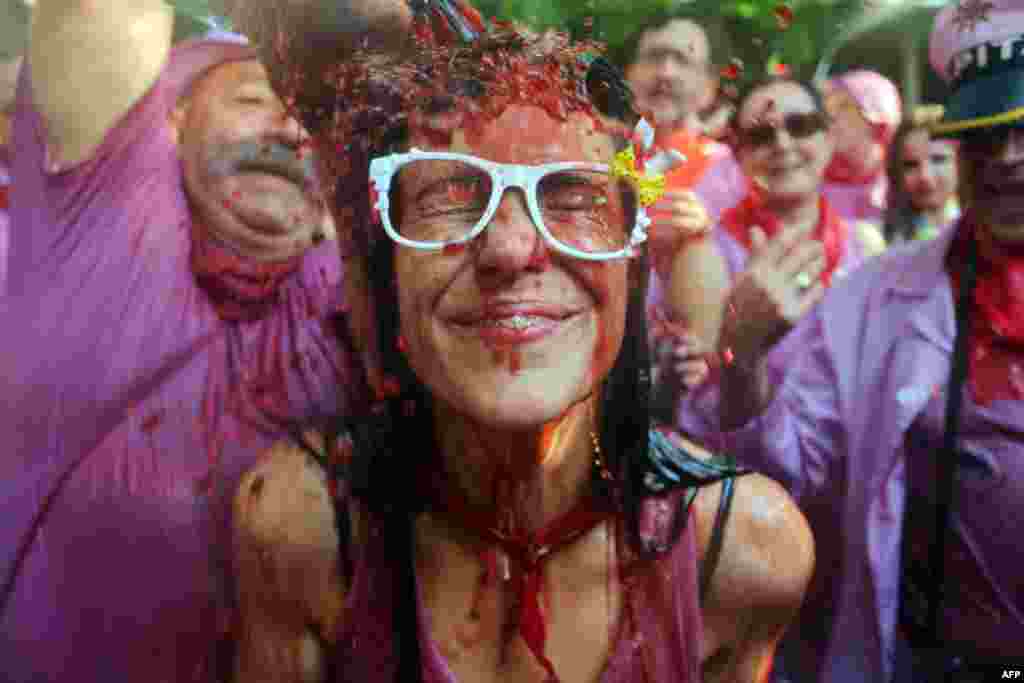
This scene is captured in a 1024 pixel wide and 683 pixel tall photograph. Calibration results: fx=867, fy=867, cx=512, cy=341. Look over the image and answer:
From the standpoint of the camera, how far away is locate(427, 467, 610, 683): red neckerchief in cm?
110

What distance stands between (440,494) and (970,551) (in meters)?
0.81

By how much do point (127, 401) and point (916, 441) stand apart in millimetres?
1129

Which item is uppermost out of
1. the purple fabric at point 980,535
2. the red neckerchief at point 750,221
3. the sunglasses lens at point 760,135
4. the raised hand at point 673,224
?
the sunglasses lens at point 760,135

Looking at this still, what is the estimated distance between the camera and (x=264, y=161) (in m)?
1.12

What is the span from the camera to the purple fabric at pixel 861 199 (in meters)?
2.44

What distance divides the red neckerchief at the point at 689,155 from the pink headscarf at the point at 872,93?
32cm

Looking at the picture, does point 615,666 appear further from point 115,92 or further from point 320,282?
point 115,92

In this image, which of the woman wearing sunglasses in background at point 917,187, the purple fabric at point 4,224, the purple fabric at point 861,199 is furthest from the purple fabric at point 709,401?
the woman wearing sunglasses in background at point 917,187

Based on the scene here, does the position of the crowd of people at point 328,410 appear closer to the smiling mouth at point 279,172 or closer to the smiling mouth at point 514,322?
the smiling mouth at point 279,172

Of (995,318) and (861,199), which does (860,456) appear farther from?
(861,199)

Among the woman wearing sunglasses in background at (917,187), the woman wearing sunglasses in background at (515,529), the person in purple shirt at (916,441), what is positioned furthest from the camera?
the woman wearing sunglasses in background at (917,187)

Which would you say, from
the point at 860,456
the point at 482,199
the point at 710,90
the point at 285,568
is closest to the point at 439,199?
the point at 482,199

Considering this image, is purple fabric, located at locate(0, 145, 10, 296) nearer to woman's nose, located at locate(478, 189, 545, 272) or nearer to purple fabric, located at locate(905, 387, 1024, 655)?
woman's nose, located at locate(478, 189, 545, 272)

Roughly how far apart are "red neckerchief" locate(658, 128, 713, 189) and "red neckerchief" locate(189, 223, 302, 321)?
52cm
